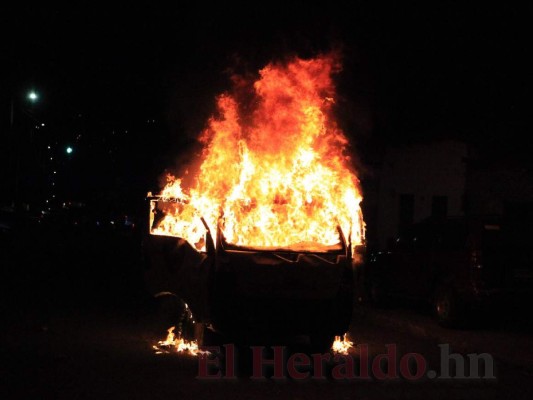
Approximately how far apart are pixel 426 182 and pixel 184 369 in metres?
17.7

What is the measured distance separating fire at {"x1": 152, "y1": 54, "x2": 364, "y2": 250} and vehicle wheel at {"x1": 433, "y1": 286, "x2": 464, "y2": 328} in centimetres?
256

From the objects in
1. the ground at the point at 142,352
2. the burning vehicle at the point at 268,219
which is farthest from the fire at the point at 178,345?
the burning vehicle at the point at 268,219

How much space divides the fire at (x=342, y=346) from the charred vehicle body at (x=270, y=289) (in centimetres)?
89

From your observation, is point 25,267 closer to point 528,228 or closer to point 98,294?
point 98,294

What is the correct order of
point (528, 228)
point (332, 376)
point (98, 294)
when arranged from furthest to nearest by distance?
1. point (98, 294)
2. point (528, 228)
3. point (332, 376)

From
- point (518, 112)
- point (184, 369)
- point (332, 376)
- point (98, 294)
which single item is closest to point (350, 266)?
point (332, 376)

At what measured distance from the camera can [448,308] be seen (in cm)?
1316

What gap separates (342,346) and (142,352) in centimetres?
282

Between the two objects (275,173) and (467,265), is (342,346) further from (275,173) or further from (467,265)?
(467,265)

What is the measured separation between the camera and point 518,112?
2281cm

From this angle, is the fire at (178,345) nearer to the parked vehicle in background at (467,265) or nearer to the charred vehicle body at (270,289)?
the charred vehicle body at (270,289)

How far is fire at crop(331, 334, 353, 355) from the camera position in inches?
412

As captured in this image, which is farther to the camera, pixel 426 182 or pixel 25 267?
pixel 426 182

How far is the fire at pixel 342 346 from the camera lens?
10477mm
